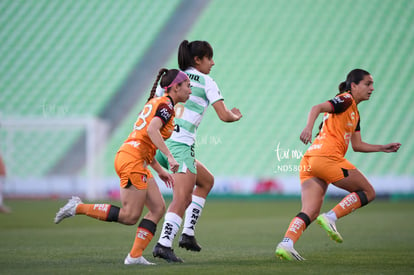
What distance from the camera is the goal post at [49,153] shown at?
64.6 ft

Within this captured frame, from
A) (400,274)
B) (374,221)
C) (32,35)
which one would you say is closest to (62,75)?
(32,35)

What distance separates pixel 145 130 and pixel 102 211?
72 cm

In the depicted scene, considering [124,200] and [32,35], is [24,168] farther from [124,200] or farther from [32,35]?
[124,200]

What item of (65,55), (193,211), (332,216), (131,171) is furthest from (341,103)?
(65,55)

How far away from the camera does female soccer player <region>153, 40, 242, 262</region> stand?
18.0 feet

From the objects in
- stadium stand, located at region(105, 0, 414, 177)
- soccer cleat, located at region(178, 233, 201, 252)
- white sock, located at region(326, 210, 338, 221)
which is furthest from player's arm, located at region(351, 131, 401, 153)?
stadium stand, located at region(105, 0, 414, 177)

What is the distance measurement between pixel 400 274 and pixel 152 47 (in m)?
19.7

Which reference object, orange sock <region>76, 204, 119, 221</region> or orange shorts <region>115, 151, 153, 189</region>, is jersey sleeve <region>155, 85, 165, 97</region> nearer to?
orange shorts <region>115, 151, 153, 189</region>

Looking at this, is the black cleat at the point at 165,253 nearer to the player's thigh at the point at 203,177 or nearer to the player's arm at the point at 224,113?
the player's thigh at the point at 203,177

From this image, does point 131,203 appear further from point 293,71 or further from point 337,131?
point 293,71

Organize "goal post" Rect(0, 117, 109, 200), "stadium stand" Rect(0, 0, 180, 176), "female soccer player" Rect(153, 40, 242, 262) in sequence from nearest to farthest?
1. "female soccer player" Rect(153, 40, 242, 262)
2. "goal post" Rect(0, 117, 109, 200)
3. "stadium stand" Rect(0, 0, 180, 176)

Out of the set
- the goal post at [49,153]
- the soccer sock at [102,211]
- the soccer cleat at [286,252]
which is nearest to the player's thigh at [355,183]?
the soccer cleat at [286,252]

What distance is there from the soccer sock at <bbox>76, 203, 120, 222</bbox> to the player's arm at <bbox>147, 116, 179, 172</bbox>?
1.99 ft

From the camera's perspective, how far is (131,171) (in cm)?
506
